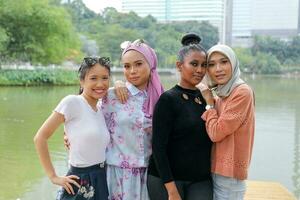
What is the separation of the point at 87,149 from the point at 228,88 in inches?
25.1

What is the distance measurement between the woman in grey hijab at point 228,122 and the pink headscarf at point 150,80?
0.79 ft

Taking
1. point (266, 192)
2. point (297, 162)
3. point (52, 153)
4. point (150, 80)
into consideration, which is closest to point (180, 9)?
point (297, 162)

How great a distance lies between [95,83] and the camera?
1.90 m

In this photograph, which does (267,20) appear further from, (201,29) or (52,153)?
(52,153)

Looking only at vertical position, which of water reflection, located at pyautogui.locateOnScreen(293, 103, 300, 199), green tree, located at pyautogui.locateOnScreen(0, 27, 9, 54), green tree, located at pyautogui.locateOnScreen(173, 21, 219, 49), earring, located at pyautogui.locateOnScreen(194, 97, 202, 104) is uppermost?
green tree, located at pyautogui.locateOnScreen(173, 21, 219, 49)

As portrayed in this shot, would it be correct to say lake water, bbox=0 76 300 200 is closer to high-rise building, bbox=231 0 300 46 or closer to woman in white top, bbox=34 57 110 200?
woman in white top, bbox=34 57 110 200

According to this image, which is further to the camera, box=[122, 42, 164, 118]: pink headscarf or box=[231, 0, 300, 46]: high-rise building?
box=[231, 0, 300, 46]: high-rise building

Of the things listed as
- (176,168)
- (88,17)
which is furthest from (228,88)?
(88,17)

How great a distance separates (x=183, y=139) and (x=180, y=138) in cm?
1

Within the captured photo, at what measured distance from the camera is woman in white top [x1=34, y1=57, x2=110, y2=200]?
6.05 feet

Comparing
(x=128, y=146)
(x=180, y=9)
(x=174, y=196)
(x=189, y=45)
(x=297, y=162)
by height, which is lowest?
(x=297, y=162)

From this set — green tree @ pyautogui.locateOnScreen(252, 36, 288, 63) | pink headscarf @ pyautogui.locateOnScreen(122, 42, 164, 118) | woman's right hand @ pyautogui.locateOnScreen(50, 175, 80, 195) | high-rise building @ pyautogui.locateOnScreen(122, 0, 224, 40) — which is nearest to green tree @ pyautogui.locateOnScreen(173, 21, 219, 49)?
green tree @ pyautogui.locateOnScreen(252, 36, 288, 63)

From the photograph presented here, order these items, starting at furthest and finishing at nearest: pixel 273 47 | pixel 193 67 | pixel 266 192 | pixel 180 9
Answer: pixel 180 9, pixel 273 47, pixel 266 192, pixel 193 67

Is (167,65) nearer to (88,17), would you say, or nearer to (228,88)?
(88,17)
